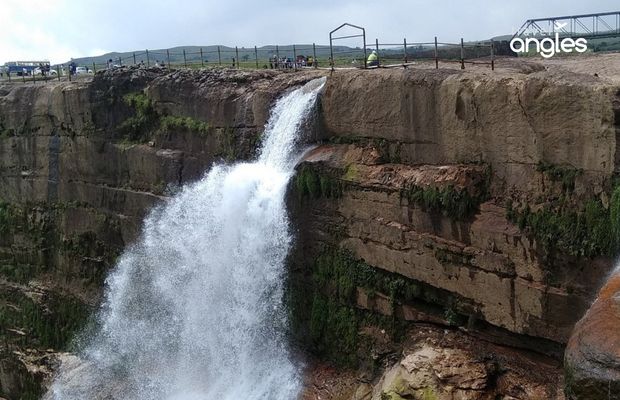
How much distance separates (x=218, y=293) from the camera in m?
20.7

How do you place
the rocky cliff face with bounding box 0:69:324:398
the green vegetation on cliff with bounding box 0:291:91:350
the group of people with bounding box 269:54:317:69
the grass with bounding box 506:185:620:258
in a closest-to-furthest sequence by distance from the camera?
the grass with bounding box 506:185:620:258
the rocky cliff face with bounding box 0:69:324:398
the group of people with bounding box 269:54:317:69
the green vegetation on cliff with bounding box 0:291:91:350

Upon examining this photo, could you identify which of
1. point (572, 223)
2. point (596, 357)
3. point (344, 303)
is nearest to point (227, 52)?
point (344, 303)

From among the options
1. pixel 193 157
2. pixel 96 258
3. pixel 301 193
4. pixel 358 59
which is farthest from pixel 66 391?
pixel 358 59

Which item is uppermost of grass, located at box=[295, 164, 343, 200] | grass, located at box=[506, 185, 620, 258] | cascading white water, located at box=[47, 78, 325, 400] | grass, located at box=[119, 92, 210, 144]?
grass, located at box=[119, 92, 210, 144]

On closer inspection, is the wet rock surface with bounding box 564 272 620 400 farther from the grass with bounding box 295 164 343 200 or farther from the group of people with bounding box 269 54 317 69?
the group of people with bounding box 269 54 317 69

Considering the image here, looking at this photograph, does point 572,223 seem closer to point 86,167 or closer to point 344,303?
point 344,303

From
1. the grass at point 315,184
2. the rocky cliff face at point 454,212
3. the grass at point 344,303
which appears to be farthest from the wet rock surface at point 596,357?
the grass at point 315,184

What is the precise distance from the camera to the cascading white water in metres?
19.8

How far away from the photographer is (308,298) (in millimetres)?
19719

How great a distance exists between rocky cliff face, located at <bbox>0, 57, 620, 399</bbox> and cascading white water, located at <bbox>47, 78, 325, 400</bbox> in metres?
0.69

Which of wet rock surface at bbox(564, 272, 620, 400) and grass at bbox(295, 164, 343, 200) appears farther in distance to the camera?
grass at bbox(295, 164, 343, 200)

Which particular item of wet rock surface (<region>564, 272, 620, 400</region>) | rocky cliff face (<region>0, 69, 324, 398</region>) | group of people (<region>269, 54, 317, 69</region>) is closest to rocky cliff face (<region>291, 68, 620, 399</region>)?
wet rock surface (<region>564, 272, 620, 400</region>)

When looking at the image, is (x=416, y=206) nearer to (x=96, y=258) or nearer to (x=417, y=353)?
(x=417, y=353)

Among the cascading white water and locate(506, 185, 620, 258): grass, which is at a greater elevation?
locate(506, 185, 620, 258): grass
